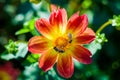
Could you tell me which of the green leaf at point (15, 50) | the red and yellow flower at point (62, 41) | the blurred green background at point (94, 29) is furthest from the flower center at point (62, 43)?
the blurred green background at point (94, 29)

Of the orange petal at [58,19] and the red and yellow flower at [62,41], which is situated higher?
the orange petal at [58,19]

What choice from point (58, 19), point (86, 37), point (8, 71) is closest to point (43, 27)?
point (58, 19)

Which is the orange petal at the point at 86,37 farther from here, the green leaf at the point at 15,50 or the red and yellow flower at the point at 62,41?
the green leaf at the point at 15,50

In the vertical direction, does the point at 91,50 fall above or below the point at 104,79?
above

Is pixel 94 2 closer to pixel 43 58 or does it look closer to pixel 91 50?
pixel 91 50

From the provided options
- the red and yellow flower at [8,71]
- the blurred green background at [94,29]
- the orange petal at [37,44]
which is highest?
the orange petal at [37,44]


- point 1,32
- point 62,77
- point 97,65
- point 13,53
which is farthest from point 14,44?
point 1,32
